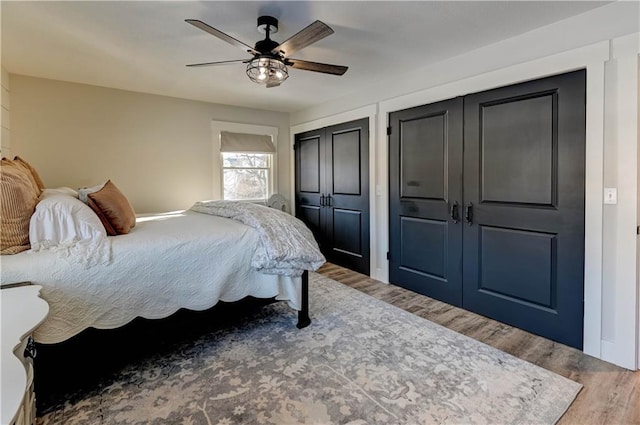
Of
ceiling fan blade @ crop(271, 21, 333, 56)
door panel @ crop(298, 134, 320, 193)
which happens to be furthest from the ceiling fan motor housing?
door panel @ crop(298, 134, 320, 193)

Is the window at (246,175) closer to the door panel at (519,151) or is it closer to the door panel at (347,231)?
the door panel at (347,231)

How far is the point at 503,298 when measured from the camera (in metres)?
2.76

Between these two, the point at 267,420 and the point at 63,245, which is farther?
the point at 63,245

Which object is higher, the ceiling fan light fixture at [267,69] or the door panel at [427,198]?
the ceiling fan light fixture at [267,69]

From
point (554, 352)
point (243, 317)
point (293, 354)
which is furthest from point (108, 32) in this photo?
point (554, 352)

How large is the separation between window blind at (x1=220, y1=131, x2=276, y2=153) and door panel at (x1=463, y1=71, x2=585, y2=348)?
10.0ft

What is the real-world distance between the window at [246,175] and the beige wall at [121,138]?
233mm

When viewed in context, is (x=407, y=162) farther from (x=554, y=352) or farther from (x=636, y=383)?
(x=636, y=383)

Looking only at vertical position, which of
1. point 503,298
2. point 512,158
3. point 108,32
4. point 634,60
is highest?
point 108,32

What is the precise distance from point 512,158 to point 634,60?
0.89 meters

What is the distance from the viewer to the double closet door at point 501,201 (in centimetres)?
234

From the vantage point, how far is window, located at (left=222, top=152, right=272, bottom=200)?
15.9 feet

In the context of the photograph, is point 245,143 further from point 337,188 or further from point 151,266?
point 151,266

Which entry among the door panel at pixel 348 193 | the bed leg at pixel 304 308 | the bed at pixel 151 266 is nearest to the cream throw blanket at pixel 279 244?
the bed at pixel 151 266
